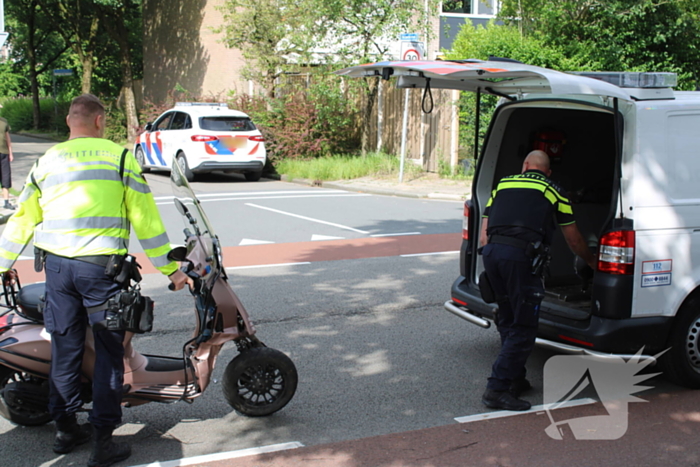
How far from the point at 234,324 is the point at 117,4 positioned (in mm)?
26004

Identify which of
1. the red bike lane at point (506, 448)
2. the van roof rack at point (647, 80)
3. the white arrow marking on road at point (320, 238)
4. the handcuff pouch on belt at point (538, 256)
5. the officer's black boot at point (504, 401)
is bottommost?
the white arrow marking on road at point (320, 238)

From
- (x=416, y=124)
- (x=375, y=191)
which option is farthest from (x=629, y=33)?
(x=375, y=191)

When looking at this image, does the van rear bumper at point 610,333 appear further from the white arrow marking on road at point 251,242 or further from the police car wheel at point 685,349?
the white arrow marking on road at point 251,242

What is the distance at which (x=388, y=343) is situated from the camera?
5.94m

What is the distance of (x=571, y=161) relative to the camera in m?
6.22

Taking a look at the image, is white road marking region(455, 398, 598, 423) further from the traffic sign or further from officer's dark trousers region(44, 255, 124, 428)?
the traffic sign

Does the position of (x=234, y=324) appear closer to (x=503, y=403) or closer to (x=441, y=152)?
(x=503, y=403)

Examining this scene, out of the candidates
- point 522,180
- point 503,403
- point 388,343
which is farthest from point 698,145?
point 388,343

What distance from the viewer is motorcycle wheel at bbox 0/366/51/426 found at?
4094 millimetres

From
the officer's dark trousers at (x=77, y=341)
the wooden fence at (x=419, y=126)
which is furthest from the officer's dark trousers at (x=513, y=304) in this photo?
the wooden fence at (x=419, y=126)

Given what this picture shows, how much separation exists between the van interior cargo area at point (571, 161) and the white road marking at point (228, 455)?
2.51 metres

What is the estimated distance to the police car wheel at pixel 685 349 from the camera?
4664mm

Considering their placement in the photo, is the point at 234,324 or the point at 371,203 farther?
the point at 371,203

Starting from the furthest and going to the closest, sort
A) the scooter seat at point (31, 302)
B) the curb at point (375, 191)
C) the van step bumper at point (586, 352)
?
the curb at point (375, 191)
the van step bumper at point (586, 352)
the scooter seat at point (31, 302)
